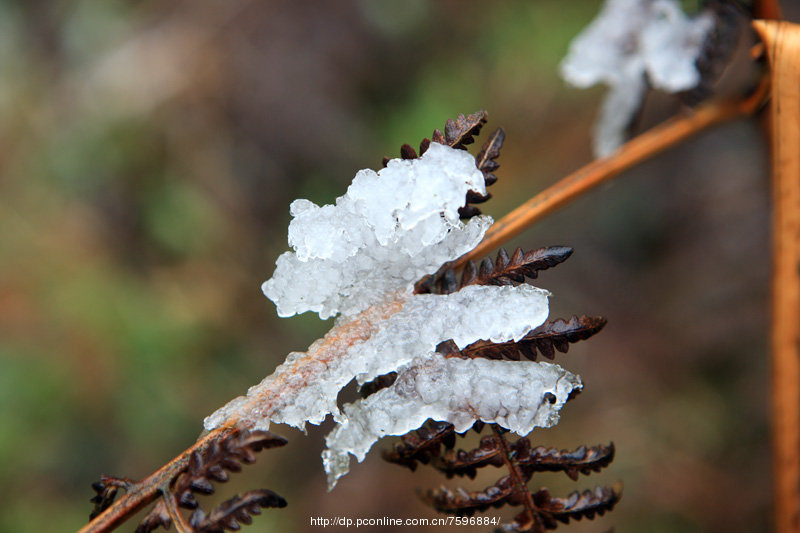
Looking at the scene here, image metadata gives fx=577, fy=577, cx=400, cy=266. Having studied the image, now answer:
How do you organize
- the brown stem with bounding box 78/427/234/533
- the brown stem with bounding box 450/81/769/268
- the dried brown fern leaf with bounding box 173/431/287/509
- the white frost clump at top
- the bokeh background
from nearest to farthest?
1. the dried brown fern leaf with bounding box 173/431/287/509
2. the brown stem with bounding box 78/427/234/533
3. the brown stem with bounding box 450/81/769/268
4. the white frost clump at top
5. the bokeh background

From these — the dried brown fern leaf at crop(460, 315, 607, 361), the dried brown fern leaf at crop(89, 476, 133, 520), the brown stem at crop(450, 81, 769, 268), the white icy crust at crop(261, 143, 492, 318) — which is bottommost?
the dried brown fern leaf at crop(89, 476, 133, 520)

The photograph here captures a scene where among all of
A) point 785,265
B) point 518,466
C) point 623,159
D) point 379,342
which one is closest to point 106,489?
point 379,342

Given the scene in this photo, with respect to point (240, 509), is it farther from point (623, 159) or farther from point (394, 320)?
point (623, 159)

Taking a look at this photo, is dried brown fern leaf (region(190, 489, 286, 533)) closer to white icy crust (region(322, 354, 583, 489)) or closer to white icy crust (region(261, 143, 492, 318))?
white icy crust (region(322, 354, 583, 489))

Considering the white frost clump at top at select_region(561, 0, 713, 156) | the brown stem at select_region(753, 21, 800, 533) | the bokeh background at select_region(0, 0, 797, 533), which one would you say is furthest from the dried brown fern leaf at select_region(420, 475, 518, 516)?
the bokeh background at select_region(0, 0, 797, 533)

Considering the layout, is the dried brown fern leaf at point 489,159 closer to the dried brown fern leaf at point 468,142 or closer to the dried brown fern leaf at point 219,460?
the dried brown fern leaf at point 468,142

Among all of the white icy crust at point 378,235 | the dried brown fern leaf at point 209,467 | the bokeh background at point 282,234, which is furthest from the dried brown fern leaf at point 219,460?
the bokeh background at point 282,234
